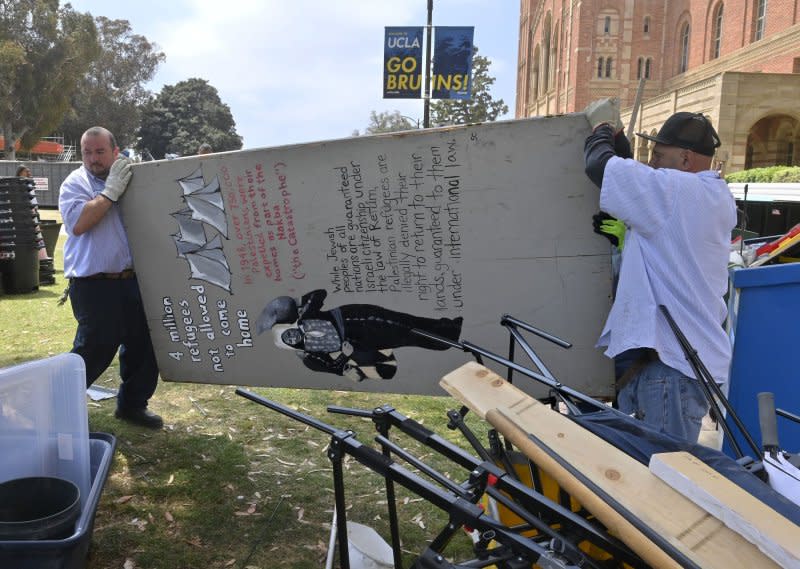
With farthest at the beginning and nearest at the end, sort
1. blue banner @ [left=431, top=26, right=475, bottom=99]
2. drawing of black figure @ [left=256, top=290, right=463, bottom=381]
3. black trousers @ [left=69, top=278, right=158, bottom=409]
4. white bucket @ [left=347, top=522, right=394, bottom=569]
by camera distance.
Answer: blue banner @ [left=431, top=26, right=475, bottom=99] → black trousers @ [left=69, top=278, right=158, bottom=409] → drawing of black figure @ [left=256, top=290, right=463, bottom=381] → white bucket @ [left=347, top=522, right=394, bottom=569]

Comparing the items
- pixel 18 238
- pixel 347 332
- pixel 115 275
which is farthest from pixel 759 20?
pixel 115 275

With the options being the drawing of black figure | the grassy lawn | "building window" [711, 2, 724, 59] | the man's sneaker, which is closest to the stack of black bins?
the grassy lawn

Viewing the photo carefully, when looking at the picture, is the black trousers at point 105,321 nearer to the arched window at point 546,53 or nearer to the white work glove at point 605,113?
the white work glove at point 605,113

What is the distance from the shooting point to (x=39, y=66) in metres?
43.9

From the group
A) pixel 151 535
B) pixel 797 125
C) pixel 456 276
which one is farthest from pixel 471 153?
pixel 797 125

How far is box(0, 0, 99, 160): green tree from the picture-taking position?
140 feet

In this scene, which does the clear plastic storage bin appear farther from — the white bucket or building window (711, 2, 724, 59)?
building window (711, 2, 724, 59)

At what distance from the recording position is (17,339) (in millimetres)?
6926

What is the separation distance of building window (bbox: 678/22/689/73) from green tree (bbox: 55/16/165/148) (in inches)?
2070

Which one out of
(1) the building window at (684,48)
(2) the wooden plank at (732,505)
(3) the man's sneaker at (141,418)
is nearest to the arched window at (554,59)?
(1) the building window at (684,48)

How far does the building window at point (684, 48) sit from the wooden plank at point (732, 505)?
60541 millimetres

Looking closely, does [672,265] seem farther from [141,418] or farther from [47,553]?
[141,418]

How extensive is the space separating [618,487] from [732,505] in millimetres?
255

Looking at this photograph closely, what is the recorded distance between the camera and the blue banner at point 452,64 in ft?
43.1
